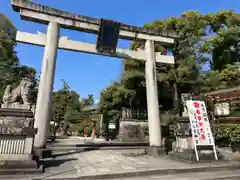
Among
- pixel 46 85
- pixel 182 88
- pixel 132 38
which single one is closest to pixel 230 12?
pixel 182 88

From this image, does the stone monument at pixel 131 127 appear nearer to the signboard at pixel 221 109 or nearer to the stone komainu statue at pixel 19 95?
Result: the signboard at pixel 221 109

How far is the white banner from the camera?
285 inches

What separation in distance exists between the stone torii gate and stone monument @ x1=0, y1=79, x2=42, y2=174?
72.5 inches

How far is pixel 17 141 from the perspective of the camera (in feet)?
17.6

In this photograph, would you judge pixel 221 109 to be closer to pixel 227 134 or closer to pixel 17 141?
pixel 227 134

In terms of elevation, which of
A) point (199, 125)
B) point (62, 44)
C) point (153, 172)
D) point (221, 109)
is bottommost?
point (153, 172)

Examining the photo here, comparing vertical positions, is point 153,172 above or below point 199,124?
below

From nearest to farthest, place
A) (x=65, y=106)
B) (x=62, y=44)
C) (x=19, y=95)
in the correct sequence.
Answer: (x=19, y=95) < (x=62, y=44) < (x=65, y=106)

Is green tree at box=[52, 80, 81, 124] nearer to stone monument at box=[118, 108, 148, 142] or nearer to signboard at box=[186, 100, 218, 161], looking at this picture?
stone monument at box=[118, 108, 148, 142]

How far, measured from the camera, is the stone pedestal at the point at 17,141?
5.07 meters

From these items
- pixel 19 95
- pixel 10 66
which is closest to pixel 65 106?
pixel 10 66

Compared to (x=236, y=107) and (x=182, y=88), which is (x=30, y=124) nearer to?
(x=236, y=107)

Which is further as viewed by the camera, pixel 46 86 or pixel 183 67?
pixel 183 67

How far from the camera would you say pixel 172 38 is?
10.6 metres
